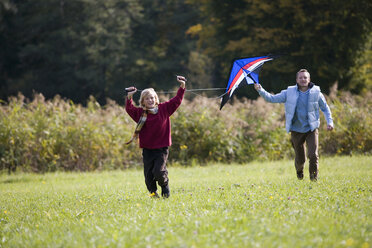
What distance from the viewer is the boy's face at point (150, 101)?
698 cm

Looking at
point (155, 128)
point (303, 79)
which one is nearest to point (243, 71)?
point (303, 79)

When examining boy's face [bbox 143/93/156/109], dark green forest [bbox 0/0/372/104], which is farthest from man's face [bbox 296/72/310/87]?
dark green forest [bbox 0/0/372/104]

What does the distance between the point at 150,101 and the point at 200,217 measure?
229 cm

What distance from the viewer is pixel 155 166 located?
6.94 m

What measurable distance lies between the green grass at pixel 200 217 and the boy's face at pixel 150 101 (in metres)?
1.46

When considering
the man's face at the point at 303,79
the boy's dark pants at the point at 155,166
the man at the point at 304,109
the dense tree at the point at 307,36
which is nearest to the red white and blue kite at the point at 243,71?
the man at the point at 304,109

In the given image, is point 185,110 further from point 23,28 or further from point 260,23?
point 23,28

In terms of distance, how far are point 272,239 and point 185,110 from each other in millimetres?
9710

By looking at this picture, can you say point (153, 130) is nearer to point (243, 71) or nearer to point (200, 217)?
point (200, 217)

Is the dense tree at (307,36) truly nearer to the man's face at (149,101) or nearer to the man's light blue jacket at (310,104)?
the man's light blue jacket at (310,104)

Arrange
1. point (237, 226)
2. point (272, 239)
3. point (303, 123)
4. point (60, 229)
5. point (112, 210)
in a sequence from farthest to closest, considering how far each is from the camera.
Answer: point (303, 123), point (112, 210), point (60, 229), point (237, 226), point (272, 239)

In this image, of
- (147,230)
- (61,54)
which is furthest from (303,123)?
(61,54)

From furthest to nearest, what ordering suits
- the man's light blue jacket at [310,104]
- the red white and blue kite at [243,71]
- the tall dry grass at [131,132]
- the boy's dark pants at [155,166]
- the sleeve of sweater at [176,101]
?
the tall dry grass at [131,132] < the red white and blue kite at [243,71] < the man's light blue jacket at [310,104] < the sleeve of sweater at [176,101] < the boy's dark pants at [155,166]

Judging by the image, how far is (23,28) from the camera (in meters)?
38.9
